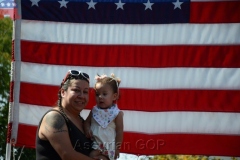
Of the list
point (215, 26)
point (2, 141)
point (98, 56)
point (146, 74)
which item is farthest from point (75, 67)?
point (2, 141)

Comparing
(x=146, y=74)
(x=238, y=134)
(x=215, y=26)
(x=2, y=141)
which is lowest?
(x=2, y=141)

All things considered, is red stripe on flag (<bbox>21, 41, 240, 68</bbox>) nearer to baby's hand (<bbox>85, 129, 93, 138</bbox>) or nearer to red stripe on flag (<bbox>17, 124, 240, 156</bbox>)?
red stripe on flag (<bbox>17, 124, 240, 156</bbox>)

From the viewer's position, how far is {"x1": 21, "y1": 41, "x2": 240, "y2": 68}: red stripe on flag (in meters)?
7.81

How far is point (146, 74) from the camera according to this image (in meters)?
7.90

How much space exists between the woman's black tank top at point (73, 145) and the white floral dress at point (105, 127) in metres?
0.29

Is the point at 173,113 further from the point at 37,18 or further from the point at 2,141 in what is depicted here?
the point at 2,141

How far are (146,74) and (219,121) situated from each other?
0.91 meters

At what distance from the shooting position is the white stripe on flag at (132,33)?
7.86 metres

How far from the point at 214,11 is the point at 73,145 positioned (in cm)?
295

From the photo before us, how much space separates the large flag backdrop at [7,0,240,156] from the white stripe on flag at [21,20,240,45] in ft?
0.03

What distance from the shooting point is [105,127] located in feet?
20.0

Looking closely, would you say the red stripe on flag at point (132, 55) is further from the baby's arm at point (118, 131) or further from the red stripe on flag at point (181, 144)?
the baby's arm at point (118, 131)

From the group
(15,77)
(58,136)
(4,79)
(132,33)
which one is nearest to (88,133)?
(58,136)

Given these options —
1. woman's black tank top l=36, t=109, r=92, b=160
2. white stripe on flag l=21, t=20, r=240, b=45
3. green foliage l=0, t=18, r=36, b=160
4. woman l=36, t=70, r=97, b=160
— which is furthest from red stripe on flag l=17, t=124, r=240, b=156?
green foliage l=0, t=18, r=36, b=160
